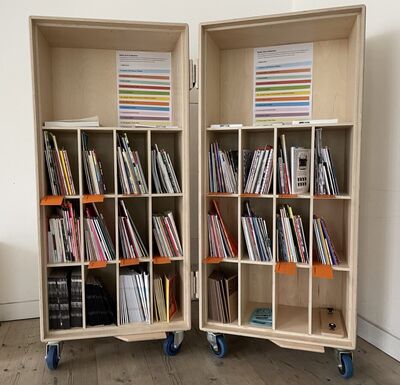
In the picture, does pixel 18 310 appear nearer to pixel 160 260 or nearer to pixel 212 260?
pixel 160 260

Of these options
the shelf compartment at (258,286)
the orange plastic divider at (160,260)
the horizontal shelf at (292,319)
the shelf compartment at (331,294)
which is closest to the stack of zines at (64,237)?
the orange plastic divider at (160,260)

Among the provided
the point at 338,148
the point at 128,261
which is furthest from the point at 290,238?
the point at 128,261

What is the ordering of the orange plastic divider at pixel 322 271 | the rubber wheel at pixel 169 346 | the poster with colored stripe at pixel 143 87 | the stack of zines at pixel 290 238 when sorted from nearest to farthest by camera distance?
the orange plastic divider at pixel 322 271
the stack of zines at pixel 290 238
the rubber wheel at pixel 169 346
the poster with colored stripe at pixel 143 87

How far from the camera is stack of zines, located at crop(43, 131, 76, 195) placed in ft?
5.99

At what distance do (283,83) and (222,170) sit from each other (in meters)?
0.61

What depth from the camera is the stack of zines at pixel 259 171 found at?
1.87 meters

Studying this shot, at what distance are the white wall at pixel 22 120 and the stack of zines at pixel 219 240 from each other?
75cm

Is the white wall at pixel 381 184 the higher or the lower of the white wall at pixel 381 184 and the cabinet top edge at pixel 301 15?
the lower

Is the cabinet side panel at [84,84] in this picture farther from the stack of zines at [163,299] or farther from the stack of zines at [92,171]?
the stack of zines at [163,299]

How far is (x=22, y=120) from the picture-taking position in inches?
90.0

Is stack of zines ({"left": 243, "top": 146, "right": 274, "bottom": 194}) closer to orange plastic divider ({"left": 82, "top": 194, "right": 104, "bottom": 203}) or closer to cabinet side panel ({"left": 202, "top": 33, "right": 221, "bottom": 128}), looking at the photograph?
cabinet side panel ({"left": 202, "top": 33, "right": 221, "bottom": 128})

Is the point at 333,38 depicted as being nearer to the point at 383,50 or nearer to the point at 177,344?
the point at 383,50

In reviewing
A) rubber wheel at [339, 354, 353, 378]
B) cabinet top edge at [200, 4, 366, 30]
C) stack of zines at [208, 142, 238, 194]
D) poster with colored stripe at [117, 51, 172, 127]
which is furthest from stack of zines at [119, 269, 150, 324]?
cabinet top edge at [200, 4, 366, 30]

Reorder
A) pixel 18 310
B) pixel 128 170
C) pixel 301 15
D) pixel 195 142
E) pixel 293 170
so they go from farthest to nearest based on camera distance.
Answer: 1. pixel 195 142
2. pixel 18 310
3. pixel 128 170
4. pixel 293 170
5. pixel 301 15
